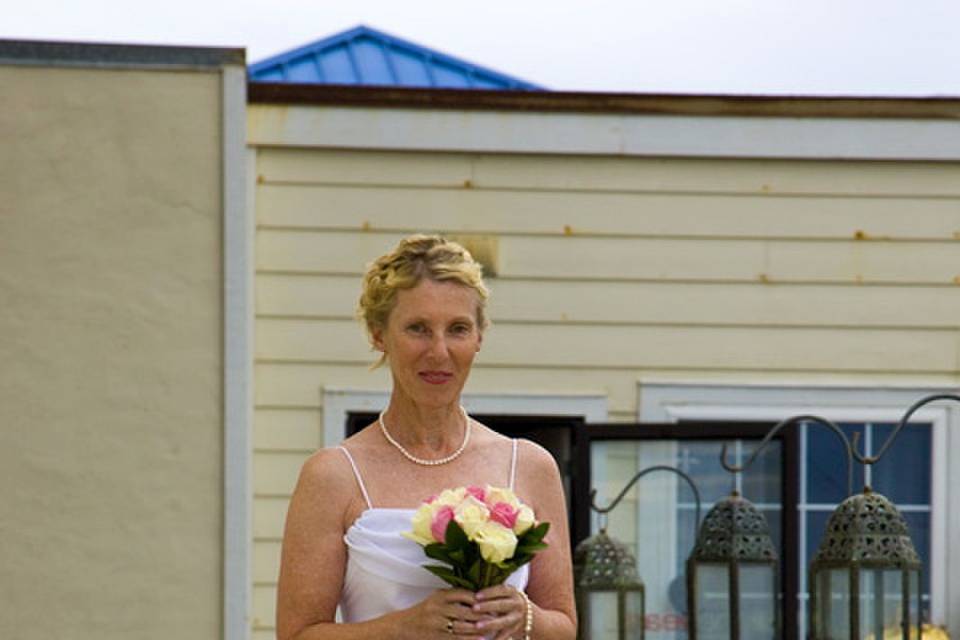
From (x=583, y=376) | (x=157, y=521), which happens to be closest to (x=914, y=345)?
(x=583, y=376)

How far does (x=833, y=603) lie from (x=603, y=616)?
1631 mm

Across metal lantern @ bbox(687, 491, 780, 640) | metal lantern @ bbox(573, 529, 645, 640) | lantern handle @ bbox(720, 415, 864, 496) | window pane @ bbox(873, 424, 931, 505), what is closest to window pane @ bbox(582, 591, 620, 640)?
metal lantern @ bbox(573, 529, 645, 640)

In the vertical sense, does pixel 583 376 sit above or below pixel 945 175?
below

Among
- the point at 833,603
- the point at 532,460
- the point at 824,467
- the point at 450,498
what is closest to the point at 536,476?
the point at 532,460

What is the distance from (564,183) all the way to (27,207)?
2.31 m

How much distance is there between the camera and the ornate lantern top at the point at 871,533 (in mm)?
7484

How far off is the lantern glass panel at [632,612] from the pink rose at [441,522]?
552 cm

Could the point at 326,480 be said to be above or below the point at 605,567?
above

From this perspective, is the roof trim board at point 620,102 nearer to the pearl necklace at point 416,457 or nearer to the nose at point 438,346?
the pearl necklace at point 416,457

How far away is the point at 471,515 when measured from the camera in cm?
365

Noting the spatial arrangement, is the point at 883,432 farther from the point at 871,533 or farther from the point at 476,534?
the point at 476,534

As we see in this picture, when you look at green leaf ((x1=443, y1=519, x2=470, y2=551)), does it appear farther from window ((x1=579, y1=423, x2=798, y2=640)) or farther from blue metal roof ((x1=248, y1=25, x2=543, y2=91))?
blue metal roof ((x1=248, y1=25, x2=543, y2=91))

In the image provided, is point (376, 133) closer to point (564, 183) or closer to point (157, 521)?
point (564, 183)

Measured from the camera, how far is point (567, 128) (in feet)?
33.1
